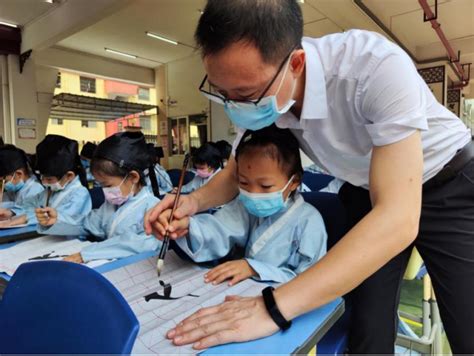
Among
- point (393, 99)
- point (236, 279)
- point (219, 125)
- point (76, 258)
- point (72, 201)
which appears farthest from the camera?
point (219, 125)

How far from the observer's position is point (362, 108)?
2.34 feet

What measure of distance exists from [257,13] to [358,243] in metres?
0.43

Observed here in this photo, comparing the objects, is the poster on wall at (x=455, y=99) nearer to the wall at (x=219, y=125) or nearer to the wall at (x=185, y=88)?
the wall at (x=219, y=125)

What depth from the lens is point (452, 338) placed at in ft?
2.99

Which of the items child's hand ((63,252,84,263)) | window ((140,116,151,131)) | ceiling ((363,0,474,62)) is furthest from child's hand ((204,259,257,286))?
window ((140,116,151,131))

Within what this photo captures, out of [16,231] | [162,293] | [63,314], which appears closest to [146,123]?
[16,231]

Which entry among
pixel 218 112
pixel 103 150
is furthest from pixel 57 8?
pixel 103 150

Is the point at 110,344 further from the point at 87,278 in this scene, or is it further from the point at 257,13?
the point at 257,13

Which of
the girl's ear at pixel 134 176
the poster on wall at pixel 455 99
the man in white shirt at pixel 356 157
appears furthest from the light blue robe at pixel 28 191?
the poster on wall at pixel 455 99

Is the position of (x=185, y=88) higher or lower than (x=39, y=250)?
higher

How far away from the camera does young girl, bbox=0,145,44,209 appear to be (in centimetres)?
257

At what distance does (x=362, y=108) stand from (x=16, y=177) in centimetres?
275

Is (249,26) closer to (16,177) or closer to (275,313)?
(275,313)

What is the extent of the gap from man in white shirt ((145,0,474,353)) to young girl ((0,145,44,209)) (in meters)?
2.14
